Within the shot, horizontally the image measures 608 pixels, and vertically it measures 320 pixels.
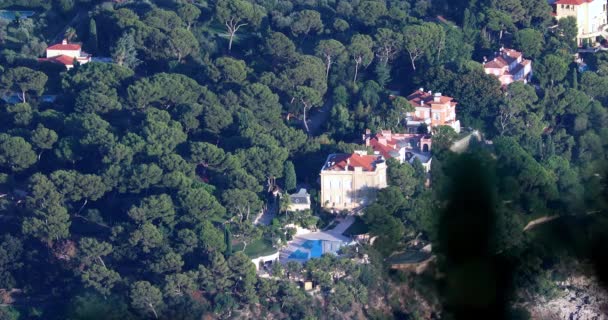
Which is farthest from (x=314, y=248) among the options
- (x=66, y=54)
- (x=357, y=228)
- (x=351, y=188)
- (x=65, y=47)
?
(x=65, y=47)

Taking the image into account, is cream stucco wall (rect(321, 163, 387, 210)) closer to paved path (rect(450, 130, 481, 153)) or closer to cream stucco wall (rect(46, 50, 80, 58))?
paved path (rect(450, 130, 481, 153))

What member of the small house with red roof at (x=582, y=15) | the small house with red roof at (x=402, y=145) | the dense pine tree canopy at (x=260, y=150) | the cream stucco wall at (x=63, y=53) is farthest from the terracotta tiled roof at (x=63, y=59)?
the small house with red roof at (x=582, y=15)

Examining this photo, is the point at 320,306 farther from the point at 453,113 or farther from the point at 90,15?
the point at 90,15

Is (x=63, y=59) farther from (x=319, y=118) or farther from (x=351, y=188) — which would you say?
(x=351, y=188)

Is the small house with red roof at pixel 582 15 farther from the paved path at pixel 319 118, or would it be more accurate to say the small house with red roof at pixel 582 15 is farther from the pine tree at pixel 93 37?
the pine tree at pixel 93 37

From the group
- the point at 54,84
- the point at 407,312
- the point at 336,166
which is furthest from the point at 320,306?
the point at 54,84
